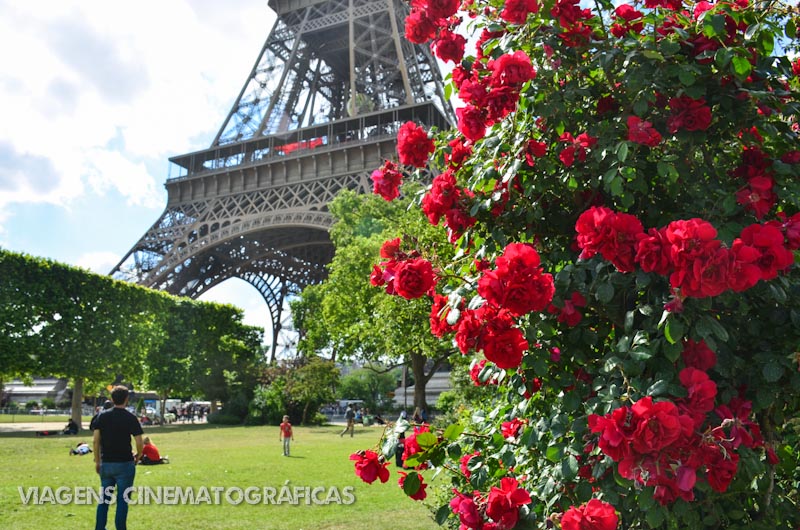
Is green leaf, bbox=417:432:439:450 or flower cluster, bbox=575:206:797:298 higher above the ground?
flower cluster, bbox=575:206:797:298

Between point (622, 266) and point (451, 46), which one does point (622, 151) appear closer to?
point (622, 266)

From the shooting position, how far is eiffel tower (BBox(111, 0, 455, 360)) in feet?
121

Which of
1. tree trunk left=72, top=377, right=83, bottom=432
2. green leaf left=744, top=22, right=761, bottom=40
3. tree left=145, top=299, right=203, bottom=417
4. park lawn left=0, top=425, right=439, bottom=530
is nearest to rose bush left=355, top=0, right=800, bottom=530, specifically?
green leaf left=744, top=22, right=761, bottom=40

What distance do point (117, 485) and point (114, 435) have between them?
59cm

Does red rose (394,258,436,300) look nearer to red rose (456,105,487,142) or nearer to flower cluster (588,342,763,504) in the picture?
red rose (456,105,487,142)

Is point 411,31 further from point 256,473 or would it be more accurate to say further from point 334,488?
point 256,473

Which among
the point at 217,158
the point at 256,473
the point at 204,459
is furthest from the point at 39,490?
the point at 217,158

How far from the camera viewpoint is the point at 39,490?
1049cm

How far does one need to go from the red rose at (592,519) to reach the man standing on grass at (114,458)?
5.65 metres

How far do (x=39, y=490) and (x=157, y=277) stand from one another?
28.8 m

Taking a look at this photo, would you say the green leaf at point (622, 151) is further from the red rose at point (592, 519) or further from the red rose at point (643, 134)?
the red rose at point (592, 519)

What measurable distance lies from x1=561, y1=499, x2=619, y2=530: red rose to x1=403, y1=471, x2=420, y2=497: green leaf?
0.78 meters

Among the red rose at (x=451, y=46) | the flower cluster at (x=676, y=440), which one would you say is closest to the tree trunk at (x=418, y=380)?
the red rose at (x=451, y=46)

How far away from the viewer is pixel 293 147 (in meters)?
39.9
